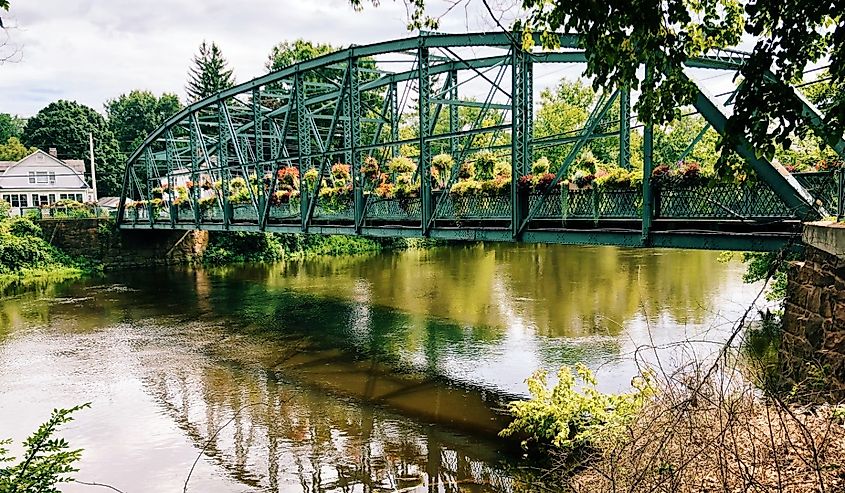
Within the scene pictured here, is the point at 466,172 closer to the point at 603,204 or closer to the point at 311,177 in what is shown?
the point at 603,204

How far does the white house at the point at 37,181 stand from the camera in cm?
4894

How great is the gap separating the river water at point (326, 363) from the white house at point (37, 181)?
28138 mm

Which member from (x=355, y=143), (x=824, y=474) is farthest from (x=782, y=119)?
(x=355, y=143)

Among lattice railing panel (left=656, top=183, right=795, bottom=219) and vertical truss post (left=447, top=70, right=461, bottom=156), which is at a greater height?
vertical truss post (left=447, top=70, right=461, bottom=156)

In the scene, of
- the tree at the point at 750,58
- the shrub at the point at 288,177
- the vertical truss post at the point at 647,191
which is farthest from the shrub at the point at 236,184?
the tree at the point at 750,58

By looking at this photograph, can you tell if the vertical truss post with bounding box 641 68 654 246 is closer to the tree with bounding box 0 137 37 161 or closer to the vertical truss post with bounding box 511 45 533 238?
the vertical truss post with bounding box 511 45 533 238

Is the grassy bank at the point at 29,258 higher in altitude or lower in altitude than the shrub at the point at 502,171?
lower

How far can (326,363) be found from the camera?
1316cm

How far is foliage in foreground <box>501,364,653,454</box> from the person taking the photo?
7.40m

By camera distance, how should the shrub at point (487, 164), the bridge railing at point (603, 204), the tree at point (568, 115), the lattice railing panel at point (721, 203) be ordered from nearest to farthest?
1. the bridge railing at point (603, 204)
2. the lattice railing panel at point (721, 203)
3. the shrub at point (487, 164)
4. the tree at point (568, 115)

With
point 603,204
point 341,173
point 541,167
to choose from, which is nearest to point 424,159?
point 541,167

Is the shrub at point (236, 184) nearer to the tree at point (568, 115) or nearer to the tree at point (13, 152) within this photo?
the tree at point (568, 115)

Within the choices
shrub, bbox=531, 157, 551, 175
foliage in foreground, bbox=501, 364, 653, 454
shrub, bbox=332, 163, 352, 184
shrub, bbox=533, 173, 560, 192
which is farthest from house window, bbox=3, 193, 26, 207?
foliage in foreground, bbox=501, 364, 653, 454

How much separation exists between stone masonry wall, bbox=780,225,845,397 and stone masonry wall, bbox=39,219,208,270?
30906 millimetres
